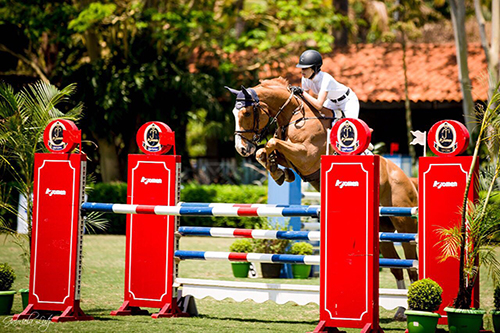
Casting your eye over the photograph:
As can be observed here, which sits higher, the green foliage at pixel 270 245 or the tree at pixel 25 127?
the tree at pixel 25 127

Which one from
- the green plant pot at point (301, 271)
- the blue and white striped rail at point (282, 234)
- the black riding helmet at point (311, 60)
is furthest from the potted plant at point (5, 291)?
the green plant pot at point (301, 271)

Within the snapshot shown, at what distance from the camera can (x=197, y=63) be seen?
18.1 m

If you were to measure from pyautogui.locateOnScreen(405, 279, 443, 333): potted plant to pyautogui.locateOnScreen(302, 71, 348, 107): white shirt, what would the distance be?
2175mm

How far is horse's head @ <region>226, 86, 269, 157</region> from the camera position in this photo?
19.8ft

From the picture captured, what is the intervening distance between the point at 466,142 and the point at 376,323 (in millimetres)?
1525

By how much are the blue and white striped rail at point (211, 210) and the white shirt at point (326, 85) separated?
4.73 feet

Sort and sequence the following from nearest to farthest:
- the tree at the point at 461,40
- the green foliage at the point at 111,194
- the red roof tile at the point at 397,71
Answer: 1. the tree at the point at 461,40
2. the green foliage at the point at 111,194
3. the red roof tile at the point at 397,71

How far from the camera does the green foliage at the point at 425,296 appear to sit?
16.2 feet

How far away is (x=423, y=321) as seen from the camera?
494 cm

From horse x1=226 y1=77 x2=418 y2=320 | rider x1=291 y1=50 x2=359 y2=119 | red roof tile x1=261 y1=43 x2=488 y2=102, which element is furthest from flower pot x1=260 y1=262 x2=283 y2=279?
red roof tile x1=261 y1=43 x2=488 y2=102

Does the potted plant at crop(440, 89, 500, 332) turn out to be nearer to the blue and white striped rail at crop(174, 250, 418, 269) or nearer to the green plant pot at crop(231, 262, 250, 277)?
the blue and white striped rail at crop(174, 250, 418, 269)

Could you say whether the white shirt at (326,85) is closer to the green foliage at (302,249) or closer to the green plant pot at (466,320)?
the green plant pot at (466,320)

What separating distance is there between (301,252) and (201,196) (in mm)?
7575

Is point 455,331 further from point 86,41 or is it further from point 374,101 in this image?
point 86,41
